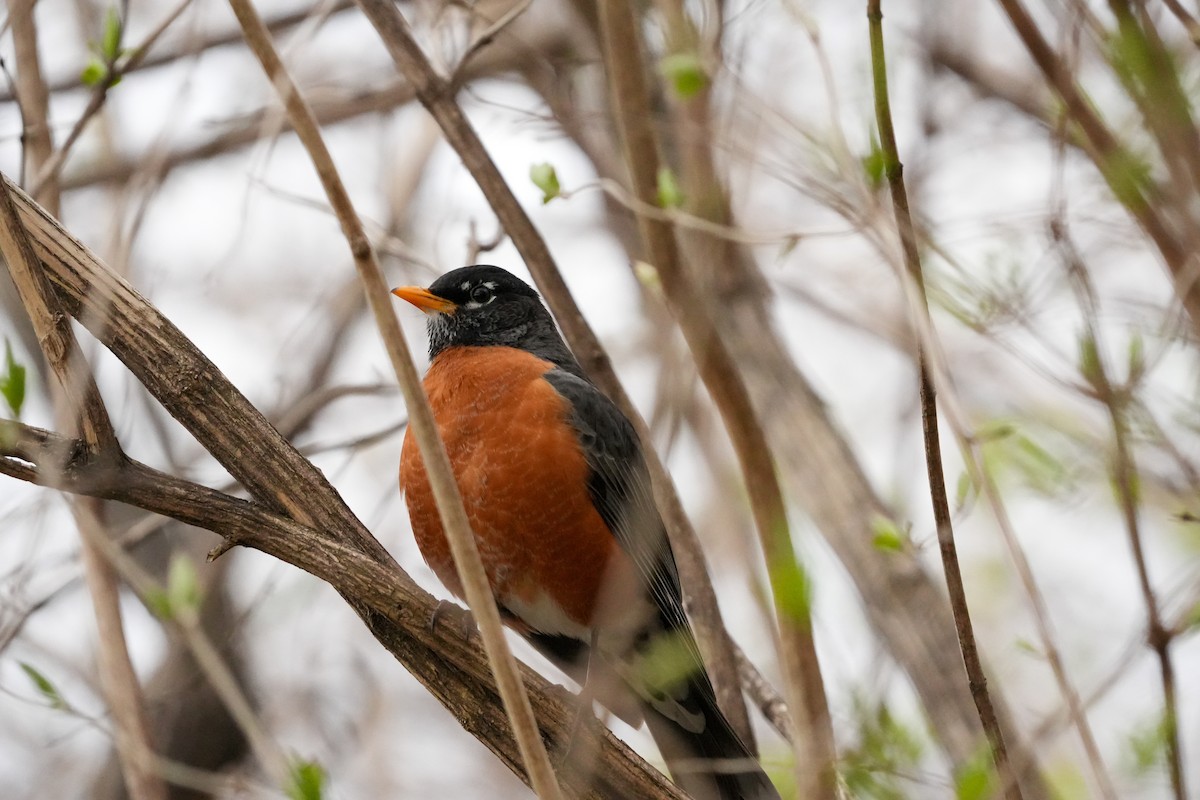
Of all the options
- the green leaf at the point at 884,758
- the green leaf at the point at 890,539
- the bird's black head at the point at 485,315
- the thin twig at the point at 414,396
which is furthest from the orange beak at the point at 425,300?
the thin twig at the point at 414,396

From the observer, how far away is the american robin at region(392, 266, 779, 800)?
3.94 m

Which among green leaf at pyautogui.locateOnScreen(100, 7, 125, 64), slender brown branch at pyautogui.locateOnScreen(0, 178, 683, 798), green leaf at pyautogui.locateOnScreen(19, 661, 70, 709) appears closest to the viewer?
slender brown branch at pyautogui.locateOnScreen(0, 178, 683, 798)

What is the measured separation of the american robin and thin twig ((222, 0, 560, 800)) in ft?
5.76

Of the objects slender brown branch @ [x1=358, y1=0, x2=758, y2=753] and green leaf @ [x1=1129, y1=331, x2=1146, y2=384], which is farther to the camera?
slender brown branch @ [x1=358, y1=0, x2=758, y2=753]

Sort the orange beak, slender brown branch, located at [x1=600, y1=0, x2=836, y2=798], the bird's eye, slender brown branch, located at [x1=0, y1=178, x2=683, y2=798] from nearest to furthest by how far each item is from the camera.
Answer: slender brown branch, located at [x1=600, y1=0, x2=836, y2=798] → slender brown branch, located at [x1=0, y1=178, x2=683, y2=798] → the orange beak → the bird's eye

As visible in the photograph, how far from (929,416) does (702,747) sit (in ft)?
7.33

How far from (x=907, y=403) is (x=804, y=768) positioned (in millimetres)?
4258

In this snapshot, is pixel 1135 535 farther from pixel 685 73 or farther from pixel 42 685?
pixel 42 685

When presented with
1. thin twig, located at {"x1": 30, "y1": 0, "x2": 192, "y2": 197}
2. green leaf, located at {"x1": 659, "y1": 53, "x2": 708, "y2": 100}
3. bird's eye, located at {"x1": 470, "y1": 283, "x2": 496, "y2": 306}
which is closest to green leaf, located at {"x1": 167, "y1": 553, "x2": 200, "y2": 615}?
thin twig, located at {"x1": 30, "y1": 0, "x2": 192, "y2": 197}

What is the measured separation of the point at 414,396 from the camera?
190cm

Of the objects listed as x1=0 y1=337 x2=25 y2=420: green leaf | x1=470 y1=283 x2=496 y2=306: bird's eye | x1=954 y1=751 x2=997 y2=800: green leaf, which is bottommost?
x1=954 y1=751 x2=997 y2=800: green leaf

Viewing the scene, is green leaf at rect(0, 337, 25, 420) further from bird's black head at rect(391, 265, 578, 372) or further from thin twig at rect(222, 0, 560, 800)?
bird's black head at rect(391, 265, 578, 372)

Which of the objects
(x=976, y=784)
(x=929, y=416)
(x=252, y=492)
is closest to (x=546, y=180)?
(x=252, y=492)

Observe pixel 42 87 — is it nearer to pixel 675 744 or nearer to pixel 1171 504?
pixel 675 744
